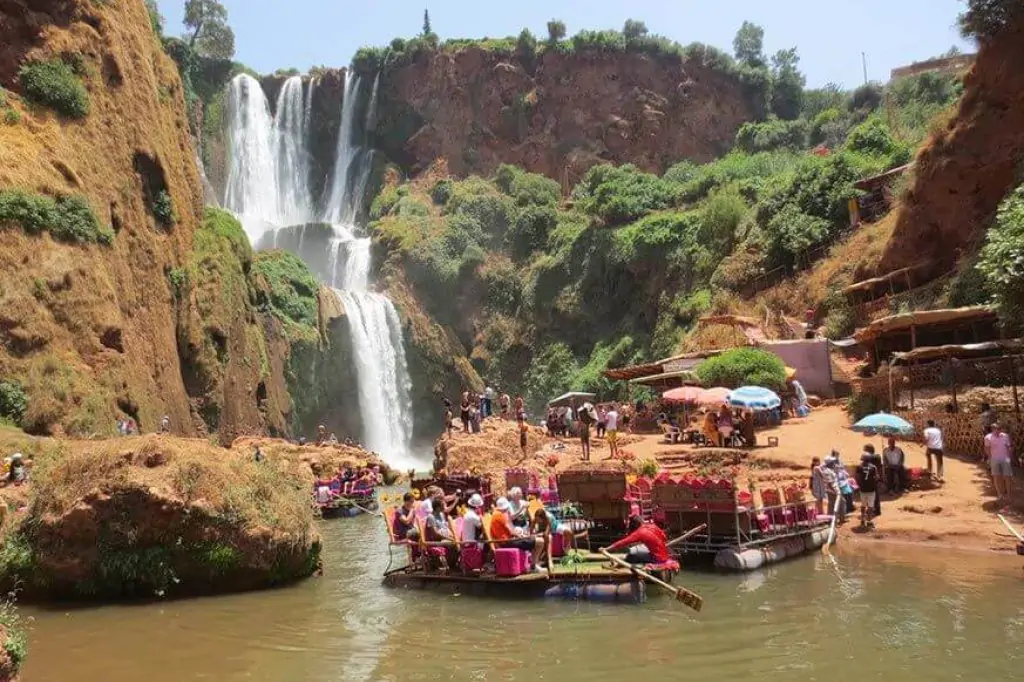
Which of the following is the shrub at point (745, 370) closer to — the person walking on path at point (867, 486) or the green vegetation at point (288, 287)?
the person walking on path at point (867, 486)

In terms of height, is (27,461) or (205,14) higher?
(205,14)

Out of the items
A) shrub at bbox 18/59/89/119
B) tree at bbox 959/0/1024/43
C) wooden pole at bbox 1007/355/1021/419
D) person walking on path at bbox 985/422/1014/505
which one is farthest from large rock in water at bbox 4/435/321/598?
tree at bbox 959/0/1024/43

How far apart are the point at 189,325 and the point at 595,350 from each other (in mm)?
24888

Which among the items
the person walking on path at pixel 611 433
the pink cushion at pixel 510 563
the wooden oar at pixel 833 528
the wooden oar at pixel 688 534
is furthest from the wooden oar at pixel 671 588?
the person walking on path at pixel 611 433

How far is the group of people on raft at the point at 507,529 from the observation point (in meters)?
12.5

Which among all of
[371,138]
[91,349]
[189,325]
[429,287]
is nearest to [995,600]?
[91,349]

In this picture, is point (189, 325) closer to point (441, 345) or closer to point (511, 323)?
point (441, 345)

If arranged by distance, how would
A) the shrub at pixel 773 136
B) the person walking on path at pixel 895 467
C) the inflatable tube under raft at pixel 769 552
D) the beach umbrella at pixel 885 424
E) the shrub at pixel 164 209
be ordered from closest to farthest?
the inflatable tube under raft at pixel 769 552, the person walking on path at pixel 895 467, the beach umbrella at pixel 885 424, the shrub at pixel 164 209, the shrub at pixel 773 136

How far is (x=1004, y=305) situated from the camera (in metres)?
16.8

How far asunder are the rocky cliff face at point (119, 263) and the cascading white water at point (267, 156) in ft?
101

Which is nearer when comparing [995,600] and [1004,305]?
[995,600]

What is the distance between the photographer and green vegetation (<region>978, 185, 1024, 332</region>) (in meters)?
16.1

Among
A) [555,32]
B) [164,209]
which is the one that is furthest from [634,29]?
[164,209]

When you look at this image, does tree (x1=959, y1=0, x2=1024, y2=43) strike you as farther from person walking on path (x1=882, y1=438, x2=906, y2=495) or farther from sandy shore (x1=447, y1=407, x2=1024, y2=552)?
person walking on path (x1=882, y1=438, x2=906, y2=495)
